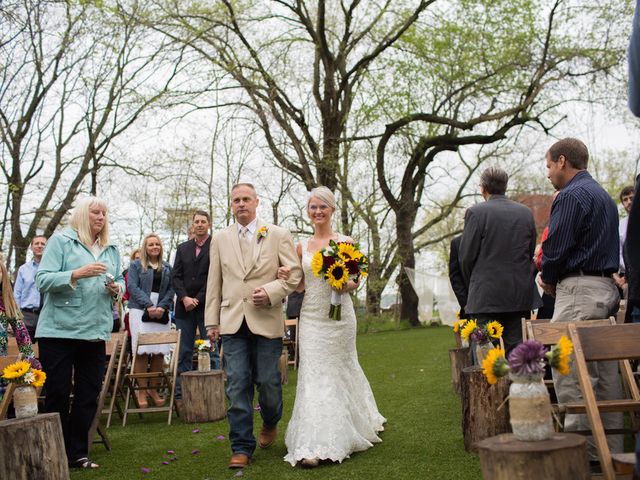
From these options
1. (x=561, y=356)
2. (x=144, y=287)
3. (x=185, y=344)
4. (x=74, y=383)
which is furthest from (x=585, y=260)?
(x=144, y=287)

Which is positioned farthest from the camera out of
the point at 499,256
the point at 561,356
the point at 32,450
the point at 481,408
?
the point at 499,256

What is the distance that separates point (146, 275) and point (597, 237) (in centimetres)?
683

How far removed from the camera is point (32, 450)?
16.8 ft

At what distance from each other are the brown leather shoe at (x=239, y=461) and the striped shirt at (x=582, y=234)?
2.83 m

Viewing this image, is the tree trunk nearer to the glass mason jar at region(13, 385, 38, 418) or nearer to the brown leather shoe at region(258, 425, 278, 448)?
the brown leather shoe at region(258, 425, 278, 448)

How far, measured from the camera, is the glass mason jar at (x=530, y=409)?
11.2ft

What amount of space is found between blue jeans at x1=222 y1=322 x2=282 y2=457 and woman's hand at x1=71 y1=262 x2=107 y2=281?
118 centimetres

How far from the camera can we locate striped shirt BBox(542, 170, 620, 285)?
5148 mm

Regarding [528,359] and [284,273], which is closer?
[528,359]

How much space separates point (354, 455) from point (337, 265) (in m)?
1.61

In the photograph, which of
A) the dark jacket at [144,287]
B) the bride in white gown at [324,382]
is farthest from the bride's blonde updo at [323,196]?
the dark jacket at [144,287]

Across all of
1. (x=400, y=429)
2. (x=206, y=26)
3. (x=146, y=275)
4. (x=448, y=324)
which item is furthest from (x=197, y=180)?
(x=400, y=429)

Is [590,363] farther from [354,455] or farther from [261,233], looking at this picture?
[261,233]

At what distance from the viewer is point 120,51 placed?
20.6 metres
